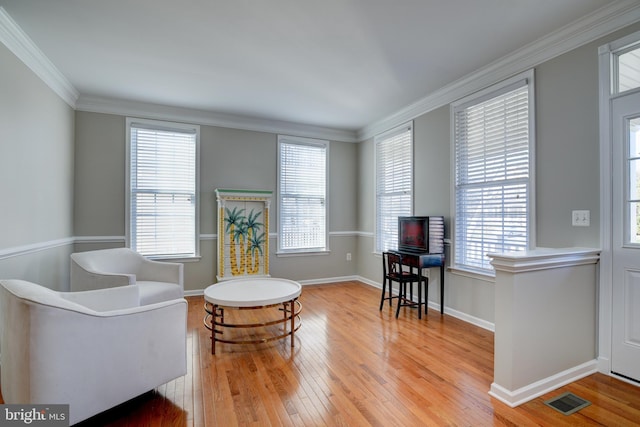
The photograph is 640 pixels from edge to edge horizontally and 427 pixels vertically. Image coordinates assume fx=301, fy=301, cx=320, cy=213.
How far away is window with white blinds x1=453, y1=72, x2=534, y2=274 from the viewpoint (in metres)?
2.93

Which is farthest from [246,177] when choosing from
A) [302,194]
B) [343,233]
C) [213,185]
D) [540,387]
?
[540,387]

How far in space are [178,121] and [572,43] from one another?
4.65 meters

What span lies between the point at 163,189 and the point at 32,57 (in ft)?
6.48

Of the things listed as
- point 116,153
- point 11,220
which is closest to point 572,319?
point 11,220

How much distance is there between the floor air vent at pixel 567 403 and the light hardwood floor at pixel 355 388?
0.04 metres

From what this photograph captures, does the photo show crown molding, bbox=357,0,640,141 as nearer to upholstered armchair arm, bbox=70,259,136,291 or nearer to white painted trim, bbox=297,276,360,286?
white painted trim, bbox=297,276,360,286

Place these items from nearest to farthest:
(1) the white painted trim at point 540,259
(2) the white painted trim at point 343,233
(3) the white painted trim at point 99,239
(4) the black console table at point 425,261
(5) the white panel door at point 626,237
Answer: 1. (1) the white painted trim at point 540,259
2. (5) the white panel door at point 626,237
3. (4) the black console table at point 425,261
4. (3) the white painted trim at point 99,239
5. (2) the white painted trim at point 343,233

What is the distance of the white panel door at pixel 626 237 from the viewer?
2182 mm

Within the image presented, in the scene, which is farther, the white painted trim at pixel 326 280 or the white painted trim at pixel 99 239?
the white painted trim at pixel 326 280

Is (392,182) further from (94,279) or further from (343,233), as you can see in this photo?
(94,279)

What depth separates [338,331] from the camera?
318cm

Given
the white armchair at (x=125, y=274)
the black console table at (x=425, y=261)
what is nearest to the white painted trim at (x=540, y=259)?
the black console table at (x=425, y=261)

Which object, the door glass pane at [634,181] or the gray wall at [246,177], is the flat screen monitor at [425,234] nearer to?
the gray wall at [246,177]

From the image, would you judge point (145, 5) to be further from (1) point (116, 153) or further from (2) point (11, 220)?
(1) point (116, 153)
